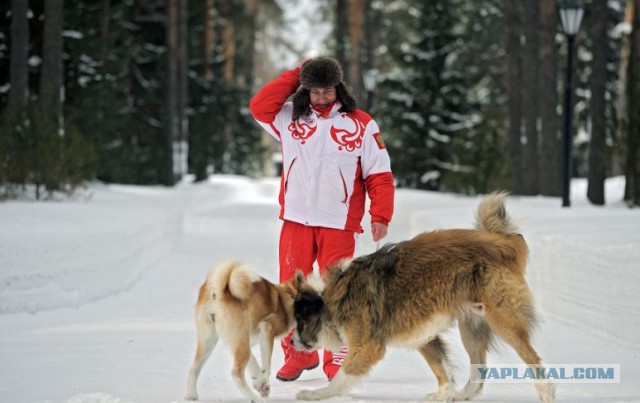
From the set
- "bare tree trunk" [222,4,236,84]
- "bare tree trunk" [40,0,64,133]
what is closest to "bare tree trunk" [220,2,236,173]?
"bare tree trunk" [222,4,236,84]

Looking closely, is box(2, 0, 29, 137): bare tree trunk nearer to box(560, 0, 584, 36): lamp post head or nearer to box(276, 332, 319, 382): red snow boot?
box(560, 0, 584, 36): lamp post head

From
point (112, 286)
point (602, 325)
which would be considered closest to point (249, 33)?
point (112, 286)

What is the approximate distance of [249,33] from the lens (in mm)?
54969

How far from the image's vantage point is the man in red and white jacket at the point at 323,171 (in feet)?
20.7

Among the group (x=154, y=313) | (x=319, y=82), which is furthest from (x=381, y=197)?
(x=154, y=313)

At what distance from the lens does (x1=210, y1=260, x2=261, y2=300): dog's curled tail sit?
529cm

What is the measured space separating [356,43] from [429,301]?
3436cm

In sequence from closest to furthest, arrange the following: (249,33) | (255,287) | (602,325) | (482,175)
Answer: (255,287) < (602,325) < (482,175) < (249,33)

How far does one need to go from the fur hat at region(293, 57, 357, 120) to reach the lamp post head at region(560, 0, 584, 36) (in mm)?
9776

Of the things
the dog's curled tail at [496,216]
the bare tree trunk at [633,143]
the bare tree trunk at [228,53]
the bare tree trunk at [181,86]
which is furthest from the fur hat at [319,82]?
the bare tree trunk at [228,53]

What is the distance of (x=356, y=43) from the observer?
38.9 metres

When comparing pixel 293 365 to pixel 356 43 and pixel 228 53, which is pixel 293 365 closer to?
pixel 356 43

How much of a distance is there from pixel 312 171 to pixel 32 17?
17.0 meters

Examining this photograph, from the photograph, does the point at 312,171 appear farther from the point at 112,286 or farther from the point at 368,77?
the point at 368,77
